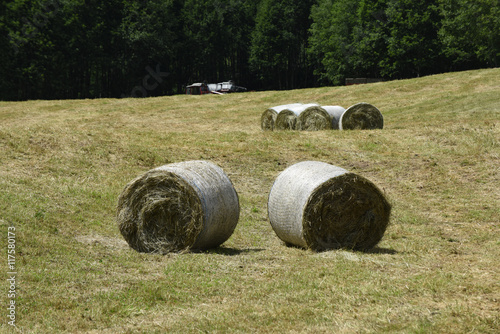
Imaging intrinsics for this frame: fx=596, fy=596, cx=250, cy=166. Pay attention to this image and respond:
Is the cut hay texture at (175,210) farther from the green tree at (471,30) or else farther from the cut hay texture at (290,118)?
the green tree at (471,30)

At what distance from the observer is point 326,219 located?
35.7 feet

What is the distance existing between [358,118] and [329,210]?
48.7 ft

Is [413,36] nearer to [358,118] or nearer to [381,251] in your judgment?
[358,118]

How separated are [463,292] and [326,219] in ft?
11.2

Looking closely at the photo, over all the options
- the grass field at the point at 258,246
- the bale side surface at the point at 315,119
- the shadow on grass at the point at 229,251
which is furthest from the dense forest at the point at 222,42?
the shadow on grass at the point at 229,251

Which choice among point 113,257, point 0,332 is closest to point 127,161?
point 113,257

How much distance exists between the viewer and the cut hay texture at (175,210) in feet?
34.5

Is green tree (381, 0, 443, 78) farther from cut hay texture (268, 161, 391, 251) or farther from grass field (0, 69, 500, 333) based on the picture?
cut hay texture (268, 161, 391, 251)

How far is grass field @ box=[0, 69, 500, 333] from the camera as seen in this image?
23.1ft

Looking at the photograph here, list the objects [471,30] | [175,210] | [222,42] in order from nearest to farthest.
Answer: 1. [175,210]
2. [471,30]
3. [222,42]

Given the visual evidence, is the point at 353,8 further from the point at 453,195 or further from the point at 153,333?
the point at 153,333

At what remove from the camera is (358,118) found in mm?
25141

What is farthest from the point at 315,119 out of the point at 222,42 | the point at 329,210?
the point at 222,42

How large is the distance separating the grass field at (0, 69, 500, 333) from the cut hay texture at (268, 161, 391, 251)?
38cm
